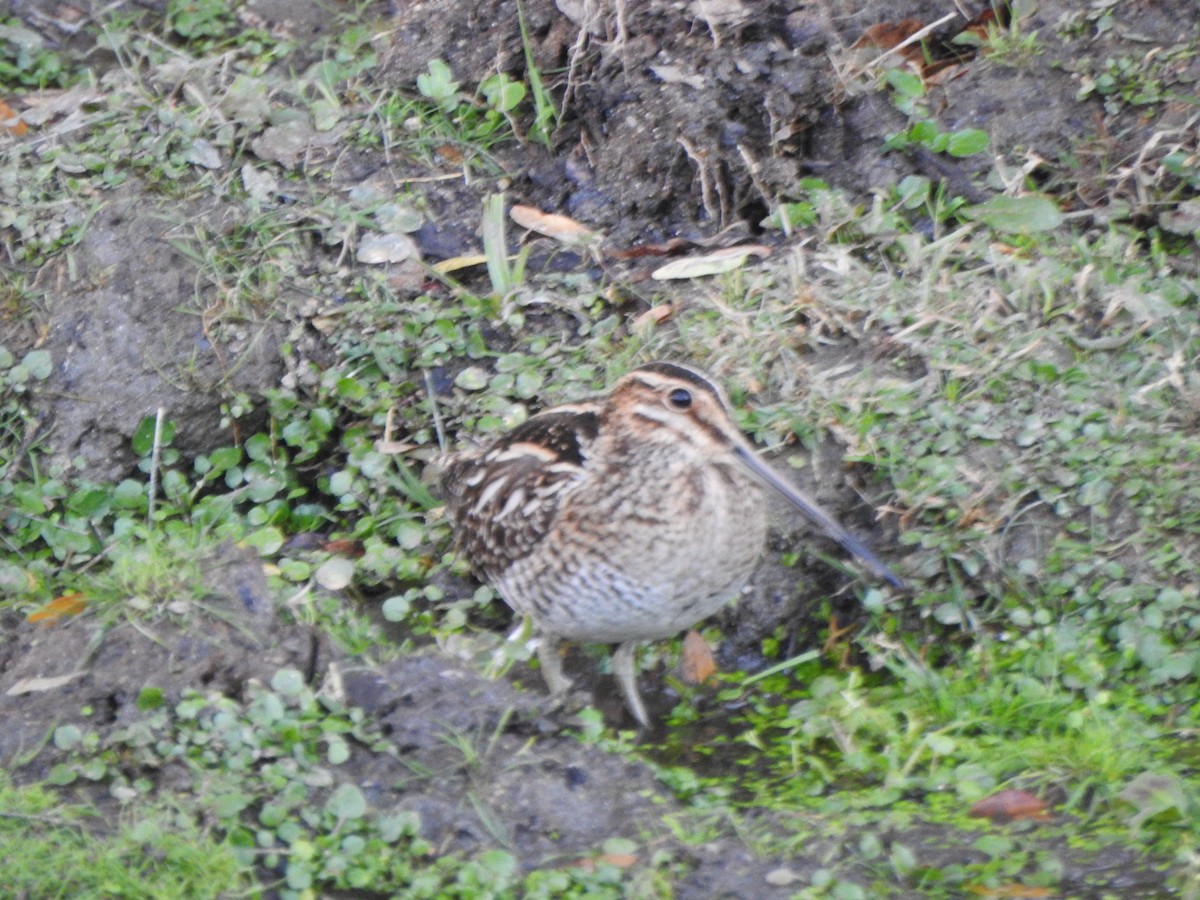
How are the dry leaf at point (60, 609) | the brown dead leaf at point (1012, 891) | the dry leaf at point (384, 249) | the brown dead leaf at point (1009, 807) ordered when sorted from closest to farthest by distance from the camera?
1. the brown dead leaf at point (1012, 891)
2. the brown dead leaf at point (1009, 807)
3. the dry leaf at point (60, 609)
4. the dry leaf at point (384, 249)

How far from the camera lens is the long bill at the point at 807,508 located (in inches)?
180

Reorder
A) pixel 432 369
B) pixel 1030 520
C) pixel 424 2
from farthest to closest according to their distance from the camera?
1. pixel 424 2
2. pixel 432 369
3. pixel 1030 520

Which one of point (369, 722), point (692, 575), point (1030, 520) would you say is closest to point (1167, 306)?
point (1030, 520)

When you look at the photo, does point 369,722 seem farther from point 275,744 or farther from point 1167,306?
point 1167,306

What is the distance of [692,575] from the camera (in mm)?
4469

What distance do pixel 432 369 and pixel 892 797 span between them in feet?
7.89

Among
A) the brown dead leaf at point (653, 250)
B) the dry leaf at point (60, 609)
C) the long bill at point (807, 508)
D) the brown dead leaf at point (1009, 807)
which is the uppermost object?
the brown dead leaf at point (653, 250)

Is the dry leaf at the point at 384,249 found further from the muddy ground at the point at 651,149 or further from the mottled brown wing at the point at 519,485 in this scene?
the mottled brown wing at the point at 519,485

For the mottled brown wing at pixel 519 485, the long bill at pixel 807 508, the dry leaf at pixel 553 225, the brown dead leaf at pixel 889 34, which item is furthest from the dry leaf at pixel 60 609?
the brown dead leaf at pixel 889 34

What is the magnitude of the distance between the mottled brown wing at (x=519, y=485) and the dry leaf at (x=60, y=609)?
3.81 feet

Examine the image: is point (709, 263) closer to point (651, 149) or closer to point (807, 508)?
point (651, 149)

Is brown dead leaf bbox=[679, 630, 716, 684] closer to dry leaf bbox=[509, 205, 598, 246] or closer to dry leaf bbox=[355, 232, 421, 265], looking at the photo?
dry leaf bbox=[509, 205, 598, 246]

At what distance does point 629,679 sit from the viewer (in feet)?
16.0

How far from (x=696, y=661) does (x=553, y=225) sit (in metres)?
1.92
